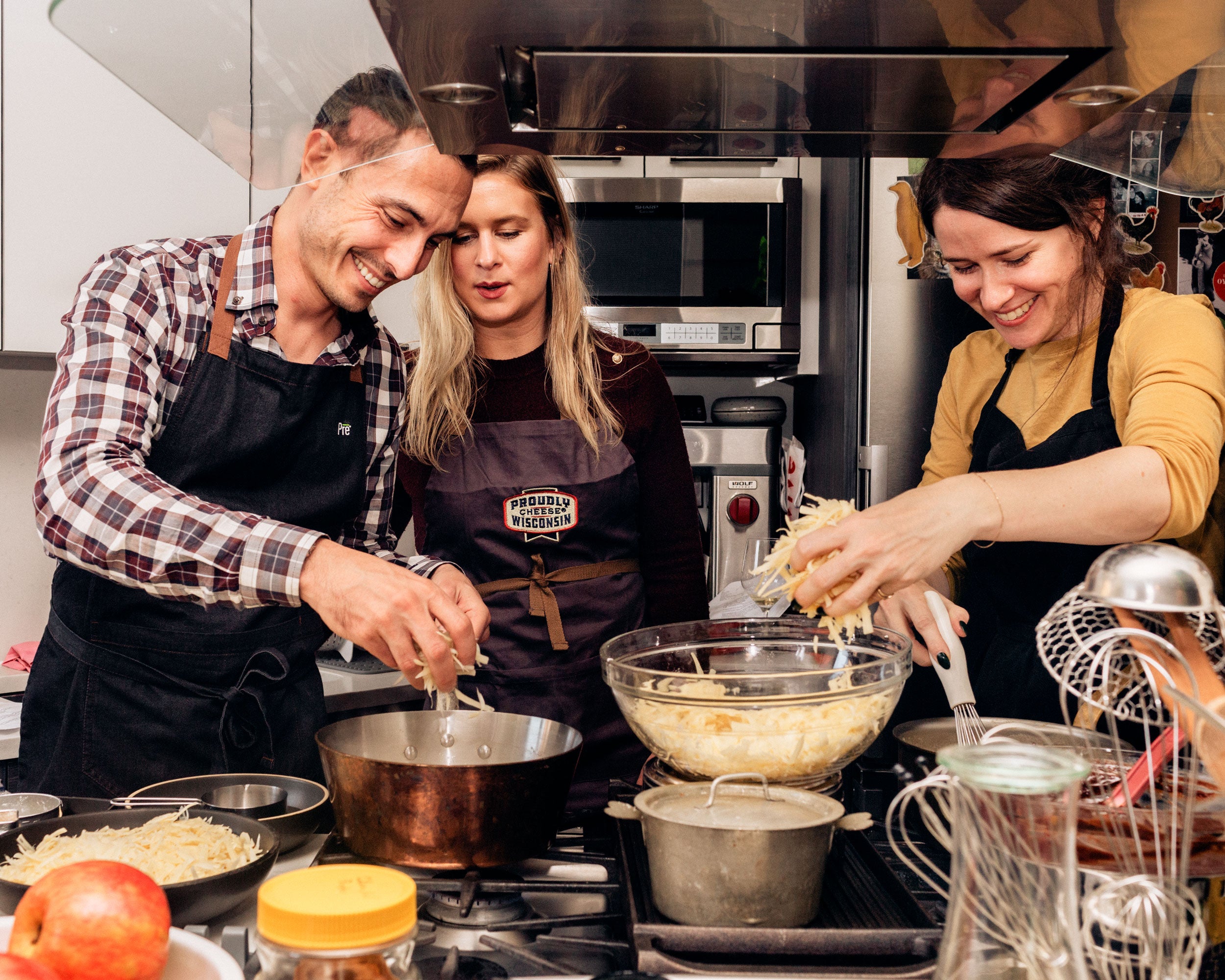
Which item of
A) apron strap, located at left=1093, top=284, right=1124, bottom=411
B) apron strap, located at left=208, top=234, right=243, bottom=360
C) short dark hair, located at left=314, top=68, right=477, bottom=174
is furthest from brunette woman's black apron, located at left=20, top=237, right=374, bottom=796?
apron strap, located at left=1093, top=284, right=1124, bottom=411

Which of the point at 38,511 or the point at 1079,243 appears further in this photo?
the point at 1079,243

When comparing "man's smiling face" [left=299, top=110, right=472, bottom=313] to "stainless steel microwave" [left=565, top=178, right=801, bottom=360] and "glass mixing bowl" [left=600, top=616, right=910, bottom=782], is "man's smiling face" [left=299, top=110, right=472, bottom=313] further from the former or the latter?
"stainless steel microwave" [left=565, top=178, right=801, bottom=360]

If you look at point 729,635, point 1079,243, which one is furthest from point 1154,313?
point 729,635

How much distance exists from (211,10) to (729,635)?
0.84 meters

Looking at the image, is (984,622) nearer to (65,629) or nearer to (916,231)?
(916,231)

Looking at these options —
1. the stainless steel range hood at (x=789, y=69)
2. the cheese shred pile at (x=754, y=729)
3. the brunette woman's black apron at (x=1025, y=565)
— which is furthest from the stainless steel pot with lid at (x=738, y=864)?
the brunette woman's black apron at (x=1025, y=565)

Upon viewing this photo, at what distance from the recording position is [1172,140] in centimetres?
109

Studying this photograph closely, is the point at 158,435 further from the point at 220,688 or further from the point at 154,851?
the point at 154,851

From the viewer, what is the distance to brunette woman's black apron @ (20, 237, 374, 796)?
1.51 metres

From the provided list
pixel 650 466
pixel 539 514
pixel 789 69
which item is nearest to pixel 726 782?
pixel 789 69

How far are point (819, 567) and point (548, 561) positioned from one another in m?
0.90

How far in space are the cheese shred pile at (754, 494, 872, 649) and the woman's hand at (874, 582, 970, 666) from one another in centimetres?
12

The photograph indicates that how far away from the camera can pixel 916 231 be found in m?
2.31

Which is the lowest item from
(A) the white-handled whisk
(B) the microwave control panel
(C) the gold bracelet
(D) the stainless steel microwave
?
(A) the white-handled whisk
